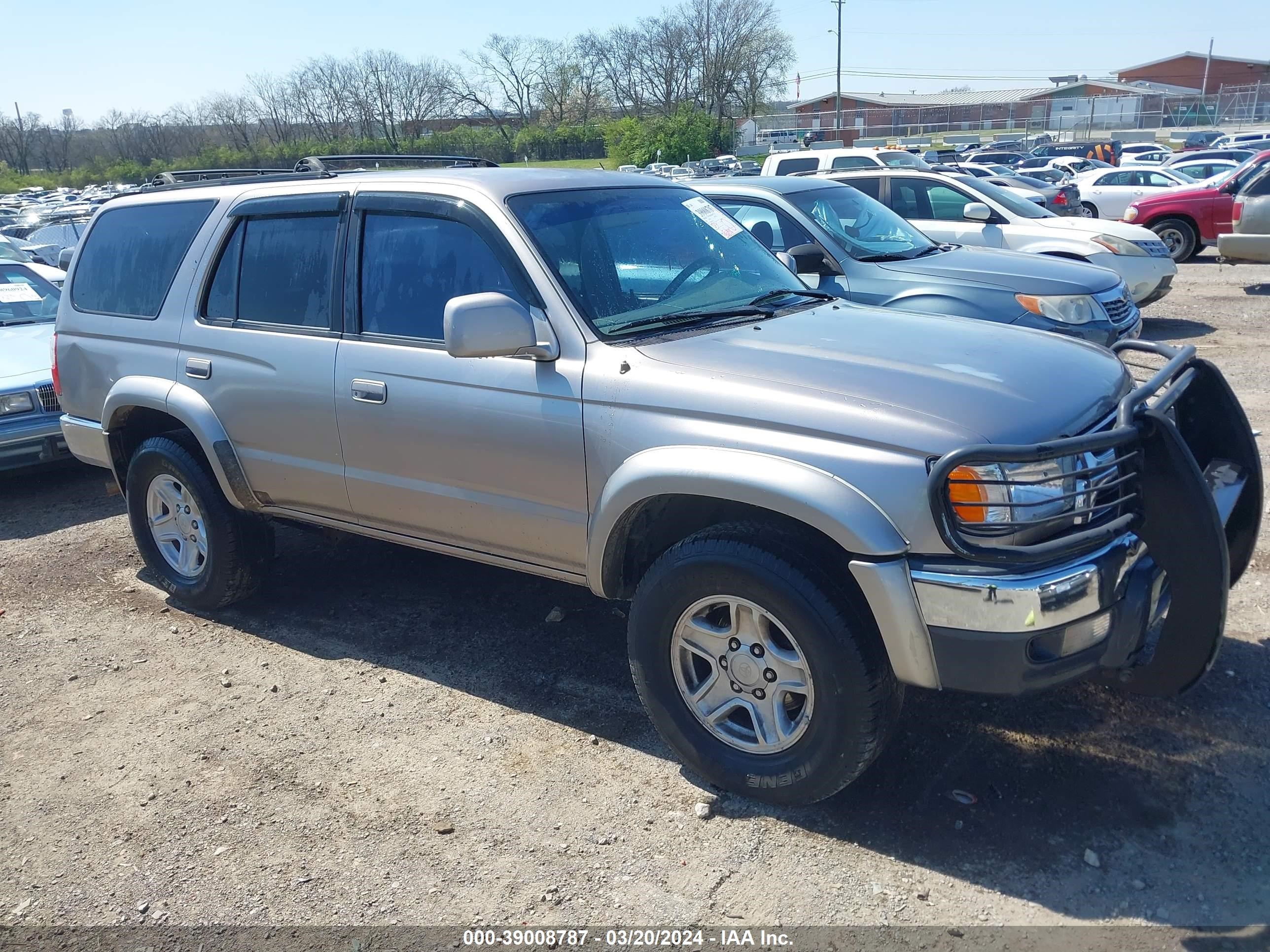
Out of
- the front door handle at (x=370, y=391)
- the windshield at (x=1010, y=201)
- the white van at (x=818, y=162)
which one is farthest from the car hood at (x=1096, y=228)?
the front door handle at (x=370, y=391)

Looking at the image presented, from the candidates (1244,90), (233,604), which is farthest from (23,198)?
(1244,90)

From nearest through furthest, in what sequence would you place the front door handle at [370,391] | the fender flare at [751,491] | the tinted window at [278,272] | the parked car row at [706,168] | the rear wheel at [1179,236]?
the fender flare at [751,491] → the front door handle at [370,391] → the tinted window at [278,272] → the rear wheel at [1179,236] → the parked car row at [706,168]

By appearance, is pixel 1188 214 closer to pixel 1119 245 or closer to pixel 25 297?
pixel 1119 245

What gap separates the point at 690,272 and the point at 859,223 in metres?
4.51

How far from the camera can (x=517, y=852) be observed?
3.23 metres

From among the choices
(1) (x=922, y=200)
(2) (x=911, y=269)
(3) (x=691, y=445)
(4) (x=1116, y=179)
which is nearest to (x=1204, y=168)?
(4) (x=1116, y=179)

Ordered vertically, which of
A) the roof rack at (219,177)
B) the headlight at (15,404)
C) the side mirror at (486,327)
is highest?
the roof rack at (219,177)

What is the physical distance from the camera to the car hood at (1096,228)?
1170cm

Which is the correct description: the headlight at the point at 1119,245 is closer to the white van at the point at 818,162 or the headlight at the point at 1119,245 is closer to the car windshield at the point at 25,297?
the white van at the point at 818,162

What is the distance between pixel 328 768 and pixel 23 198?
47971mm

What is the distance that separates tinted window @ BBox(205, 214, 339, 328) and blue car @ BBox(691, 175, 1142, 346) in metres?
3.24

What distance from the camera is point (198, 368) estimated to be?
4.76m

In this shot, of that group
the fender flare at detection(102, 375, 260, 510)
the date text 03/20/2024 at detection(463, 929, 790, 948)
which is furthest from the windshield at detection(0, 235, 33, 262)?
the date text 03/20/2024 at detection(463, 929, 790, 948)

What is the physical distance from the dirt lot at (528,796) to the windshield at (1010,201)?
7.78 metres
